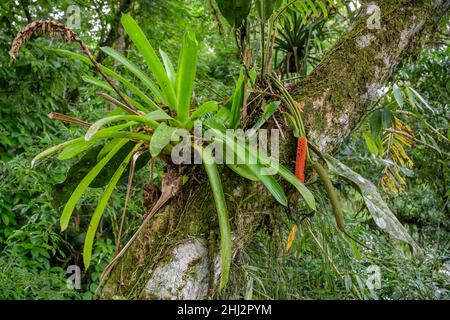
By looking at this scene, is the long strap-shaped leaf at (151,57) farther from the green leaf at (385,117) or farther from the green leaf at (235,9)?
the green leaf at (385,117)

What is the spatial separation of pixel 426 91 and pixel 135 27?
1995 mm

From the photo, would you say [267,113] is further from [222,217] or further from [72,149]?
[72,149]

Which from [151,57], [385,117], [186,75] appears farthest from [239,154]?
[385,117]

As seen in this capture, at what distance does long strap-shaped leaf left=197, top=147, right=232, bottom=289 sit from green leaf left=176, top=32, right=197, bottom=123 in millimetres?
154

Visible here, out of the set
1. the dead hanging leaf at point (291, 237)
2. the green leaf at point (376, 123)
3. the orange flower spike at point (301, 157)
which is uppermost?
the green leaf at point (376, 123)

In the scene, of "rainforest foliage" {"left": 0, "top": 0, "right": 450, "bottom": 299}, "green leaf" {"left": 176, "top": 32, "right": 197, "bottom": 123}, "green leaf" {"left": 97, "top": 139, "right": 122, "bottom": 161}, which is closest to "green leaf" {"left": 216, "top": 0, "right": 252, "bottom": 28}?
"rainforest foliage" {"left": 0, "top": 0, "right": 450, "bottom": 299}

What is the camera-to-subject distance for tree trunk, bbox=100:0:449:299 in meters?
0.86

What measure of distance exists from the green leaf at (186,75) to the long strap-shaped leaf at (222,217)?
0.15 m

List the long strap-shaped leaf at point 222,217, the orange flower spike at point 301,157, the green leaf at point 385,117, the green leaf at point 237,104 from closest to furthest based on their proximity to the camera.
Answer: the long strap-shaped leaf at point 222,217
the orange flower spike at point 301,157
the green leaf at point 237,104
the green leaf at point 385,117

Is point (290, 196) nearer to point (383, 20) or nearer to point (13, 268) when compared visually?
point (383, 20)

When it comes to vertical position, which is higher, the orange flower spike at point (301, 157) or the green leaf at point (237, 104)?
the green leaf at point (237, 104)

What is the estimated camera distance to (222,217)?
844mm

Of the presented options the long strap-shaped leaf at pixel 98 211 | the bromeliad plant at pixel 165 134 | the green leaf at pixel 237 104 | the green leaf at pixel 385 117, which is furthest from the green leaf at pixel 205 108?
the green leaf at pixel 385 117

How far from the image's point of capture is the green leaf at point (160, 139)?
820mm
